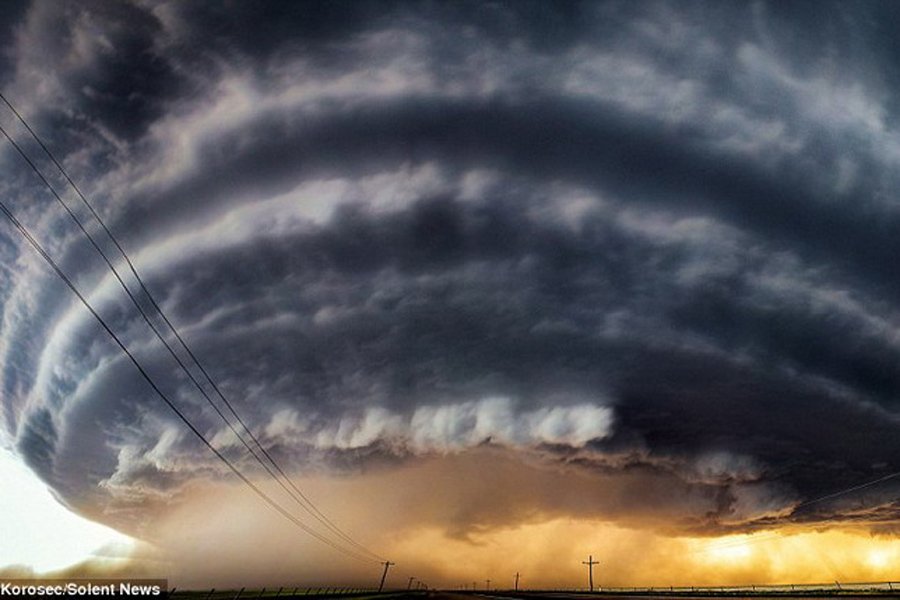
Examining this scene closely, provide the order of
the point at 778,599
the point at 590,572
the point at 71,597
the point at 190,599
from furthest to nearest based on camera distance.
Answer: the point at 590,572 < the point at 190,599 < the point at 778,599 < the point at 71,597

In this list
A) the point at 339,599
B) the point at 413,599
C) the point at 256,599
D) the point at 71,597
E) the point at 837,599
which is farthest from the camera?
the point at 413,599

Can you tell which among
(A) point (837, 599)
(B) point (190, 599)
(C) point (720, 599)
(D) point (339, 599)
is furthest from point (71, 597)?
(C) point (720, 599)

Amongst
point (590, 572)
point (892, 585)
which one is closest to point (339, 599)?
point (590, 572)

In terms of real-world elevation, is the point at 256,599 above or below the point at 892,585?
below

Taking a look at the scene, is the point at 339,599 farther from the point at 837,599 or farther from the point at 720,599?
the point at 837,599

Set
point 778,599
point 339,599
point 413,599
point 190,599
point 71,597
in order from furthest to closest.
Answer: point 413,599 < point 339,599 < point 190,599 < point 778,599 < point 71,597

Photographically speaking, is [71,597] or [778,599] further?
[778,599]

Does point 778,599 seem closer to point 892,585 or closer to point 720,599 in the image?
point 720,599

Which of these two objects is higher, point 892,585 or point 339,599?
point 892,585

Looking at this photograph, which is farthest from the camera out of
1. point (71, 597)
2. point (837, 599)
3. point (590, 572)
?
point (590, 572)
